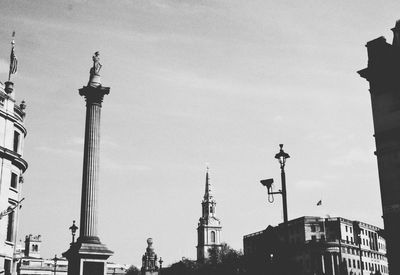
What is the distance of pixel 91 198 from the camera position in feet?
133

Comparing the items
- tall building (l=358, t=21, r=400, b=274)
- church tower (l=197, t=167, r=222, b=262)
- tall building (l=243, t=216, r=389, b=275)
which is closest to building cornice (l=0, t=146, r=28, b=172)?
tall building (l=358, t=21, r=400, b=274)

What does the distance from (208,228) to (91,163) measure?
5857 inches

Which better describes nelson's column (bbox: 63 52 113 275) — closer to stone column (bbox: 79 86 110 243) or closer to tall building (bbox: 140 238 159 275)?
stone column (bbox: 79 86 110 243)

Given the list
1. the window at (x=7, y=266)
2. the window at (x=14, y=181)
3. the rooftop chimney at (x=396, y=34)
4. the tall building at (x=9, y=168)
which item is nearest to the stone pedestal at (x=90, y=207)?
the window at (x=7, y=266)

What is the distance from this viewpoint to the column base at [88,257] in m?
38.0

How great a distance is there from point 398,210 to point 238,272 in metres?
74.6

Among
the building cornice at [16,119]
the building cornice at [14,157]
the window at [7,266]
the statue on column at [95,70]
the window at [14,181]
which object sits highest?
the statue on column at [95,70]

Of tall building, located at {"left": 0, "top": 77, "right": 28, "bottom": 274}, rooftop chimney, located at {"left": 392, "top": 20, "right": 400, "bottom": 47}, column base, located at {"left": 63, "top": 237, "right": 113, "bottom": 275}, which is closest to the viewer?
column base, located at {"left": 63, "top": 237, "right": 113, "bottom": 275}

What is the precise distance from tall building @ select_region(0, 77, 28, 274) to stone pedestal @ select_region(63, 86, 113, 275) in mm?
6727

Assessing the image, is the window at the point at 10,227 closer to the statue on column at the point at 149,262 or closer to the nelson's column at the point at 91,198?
the nelson's column at the point at 91,198

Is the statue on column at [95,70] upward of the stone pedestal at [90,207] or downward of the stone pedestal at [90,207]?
upward

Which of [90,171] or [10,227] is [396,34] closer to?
[90,171]

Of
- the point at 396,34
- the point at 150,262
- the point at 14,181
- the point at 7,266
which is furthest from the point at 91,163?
the point at 150,262

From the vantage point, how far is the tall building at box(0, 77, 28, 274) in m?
44.0
